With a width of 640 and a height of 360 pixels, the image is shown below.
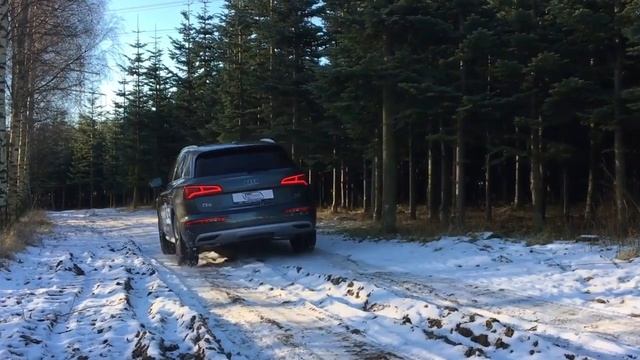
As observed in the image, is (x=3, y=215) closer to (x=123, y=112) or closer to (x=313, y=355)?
(x=313, y=355)

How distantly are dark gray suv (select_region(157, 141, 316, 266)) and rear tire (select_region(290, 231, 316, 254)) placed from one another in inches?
11.5

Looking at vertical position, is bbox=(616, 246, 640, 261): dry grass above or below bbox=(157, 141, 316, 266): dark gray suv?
below

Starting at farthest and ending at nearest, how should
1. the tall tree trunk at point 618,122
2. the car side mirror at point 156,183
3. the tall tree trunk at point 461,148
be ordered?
the tall tree trunk at point 461,148 → the tall tree trunk at point 618,122 → the car side mirror at point 156,183

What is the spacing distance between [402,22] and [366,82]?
1500mm

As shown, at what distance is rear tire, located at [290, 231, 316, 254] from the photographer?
36.8 ft

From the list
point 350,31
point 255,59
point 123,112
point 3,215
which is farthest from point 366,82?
point 123,112

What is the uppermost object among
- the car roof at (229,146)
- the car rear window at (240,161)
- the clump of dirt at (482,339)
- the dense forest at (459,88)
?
the dense forest at (459,88)

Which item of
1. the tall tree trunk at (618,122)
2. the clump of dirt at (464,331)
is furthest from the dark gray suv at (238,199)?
the tall tree trunk at (618,122)

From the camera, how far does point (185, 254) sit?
419 inches

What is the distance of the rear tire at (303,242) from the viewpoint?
11.2 m

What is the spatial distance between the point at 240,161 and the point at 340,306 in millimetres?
4451

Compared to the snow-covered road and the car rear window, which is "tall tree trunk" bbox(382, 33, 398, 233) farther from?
the car rear window

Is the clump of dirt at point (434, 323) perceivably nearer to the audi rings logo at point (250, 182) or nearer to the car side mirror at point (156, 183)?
the audi rings logo at point (250, 182)

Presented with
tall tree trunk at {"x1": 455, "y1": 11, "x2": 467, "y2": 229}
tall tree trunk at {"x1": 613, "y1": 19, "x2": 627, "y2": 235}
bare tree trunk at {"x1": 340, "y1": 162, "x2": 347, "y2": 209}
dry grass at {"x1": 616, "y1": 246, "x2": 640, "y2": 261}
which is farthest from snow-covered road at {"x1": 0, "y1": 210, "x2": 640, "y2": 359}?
bare tree trunk at {"x1": 340, "y1": 162, "x2": 347, "y2": 209}
